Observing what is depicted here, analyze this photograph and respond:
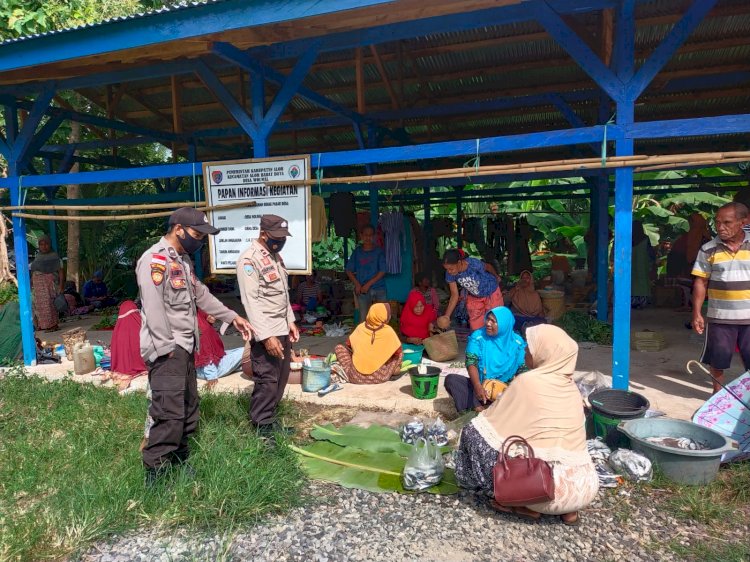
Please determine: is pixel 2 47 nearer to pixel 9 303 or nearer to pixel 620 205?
pixel 9 303

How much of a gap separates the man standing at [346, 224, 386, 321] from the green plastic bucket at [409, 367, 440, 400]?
2.30 m

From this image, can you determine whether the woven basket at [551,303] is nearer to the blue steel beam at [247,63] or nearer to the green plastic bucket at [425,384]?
the green plastic bucket at [425,384]

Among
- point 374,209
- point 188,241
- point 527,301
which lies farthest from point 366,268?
point 188,241

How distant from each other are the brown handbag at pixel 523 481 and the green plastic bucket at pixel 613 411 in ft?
3.92

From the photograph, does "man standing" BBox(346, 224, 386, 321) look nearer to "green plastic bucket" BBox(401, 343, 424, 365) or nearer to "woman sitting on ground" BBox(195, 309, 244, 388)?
"green plastic bucket" BBox(401, 343, 424, 365)

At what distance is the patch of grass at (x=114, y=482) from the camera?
2994 millimetres

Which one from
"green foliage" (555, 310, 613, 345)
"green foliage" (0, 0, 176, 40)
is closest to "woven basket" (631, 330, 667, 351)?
"green foliage" (555, 310, 613, 345)

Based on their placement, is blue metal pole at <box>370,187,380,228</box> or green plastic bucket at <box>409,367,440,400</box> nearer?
green plastic bucket at <box>409,367,440,400</box>

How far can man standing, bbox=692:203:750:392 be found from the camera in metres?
4.12

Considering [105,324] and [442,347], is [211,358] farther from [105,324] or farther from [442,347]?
[105,324]

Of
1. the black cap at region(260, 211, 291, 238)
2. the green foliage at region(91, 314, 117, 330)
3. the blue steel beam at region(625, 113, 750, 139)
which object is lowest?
the green foliage at region(91, 314, 117, 330)

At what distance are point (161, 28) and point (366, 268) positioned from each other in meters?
3.76

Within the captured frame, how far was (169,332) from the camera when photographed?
3324 millimetres

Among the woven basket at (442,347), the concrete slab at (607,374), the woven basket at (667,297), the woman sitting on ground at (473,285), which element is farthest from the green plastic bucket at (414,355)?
the woven basket at (667,297)
